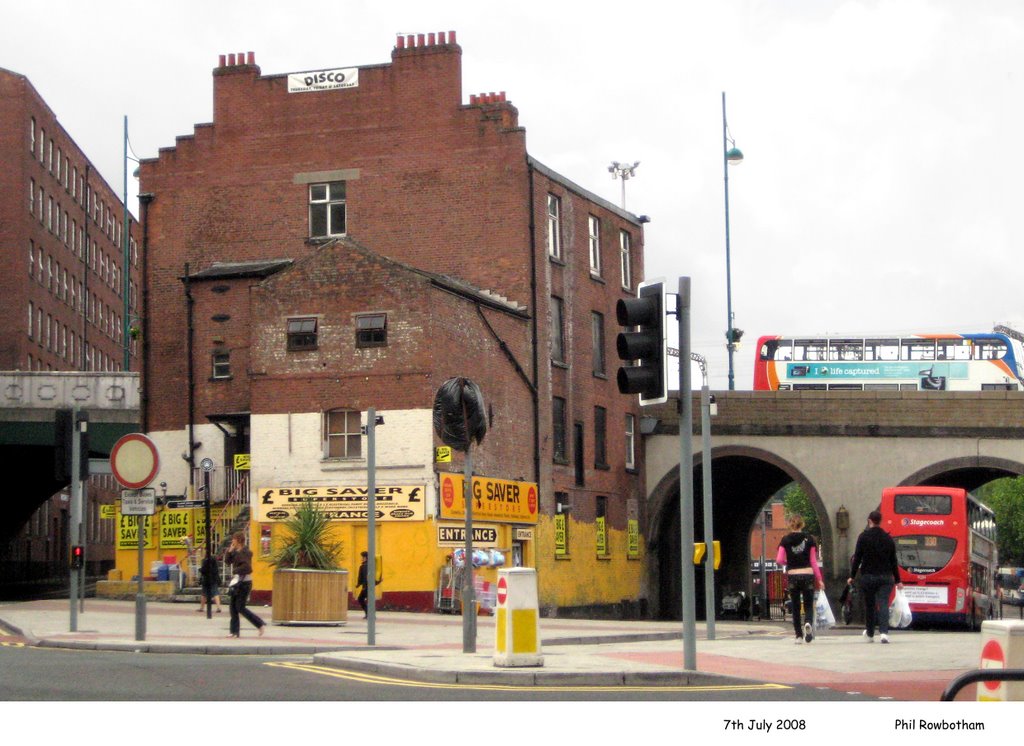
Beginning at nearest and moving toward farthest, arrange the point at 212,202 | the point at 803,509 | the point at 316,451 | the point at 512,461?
the point at 316,451 → the point at 512,461 → the point at 212,202 → the point at 803,509

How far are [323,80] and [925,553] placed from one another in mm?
20350

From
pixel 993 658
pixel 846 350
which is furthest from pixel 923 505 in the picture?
pixel 993 658

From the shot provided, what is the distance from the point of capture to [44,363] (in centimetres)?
8444

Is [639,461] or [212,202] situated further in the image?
[639,461]

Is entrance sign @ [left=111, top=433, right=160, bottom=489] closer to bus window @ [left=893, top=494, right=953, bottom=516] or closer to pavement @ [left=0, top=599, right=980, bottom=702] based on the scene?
pavement @ [left=0, top=599, right=980, bottom=702]

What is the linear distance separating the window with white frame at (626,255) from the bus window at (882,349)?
1052 centimetres

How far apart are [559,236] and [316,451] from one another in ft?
36.4

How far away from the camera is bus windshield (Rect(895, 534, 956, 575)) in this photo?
39.5 metres

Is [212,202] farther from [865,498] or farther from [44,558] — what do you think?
[44,558]

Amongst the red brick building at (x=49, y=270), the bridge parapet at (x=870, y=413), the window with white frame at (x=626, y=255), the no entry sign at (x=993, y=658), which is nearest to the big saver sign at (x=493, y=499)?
the bridge parapet at (x=870, y=413)

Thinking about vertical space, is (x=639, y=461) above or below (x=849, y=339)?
below

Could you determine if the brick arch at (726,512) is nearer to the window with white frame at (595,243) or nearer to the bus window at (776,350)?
the bus window at (776,350)

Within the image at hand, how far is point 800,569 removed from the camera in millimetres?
19672
